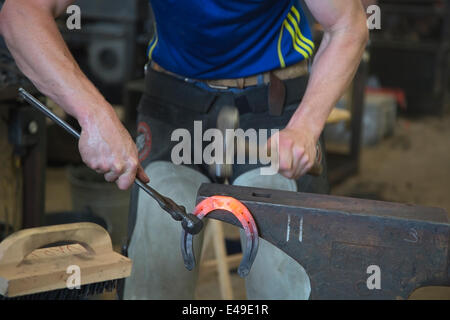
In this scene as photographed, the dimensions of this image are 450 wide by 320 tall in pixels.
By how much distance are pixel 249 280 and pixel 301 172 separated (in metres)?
0.39

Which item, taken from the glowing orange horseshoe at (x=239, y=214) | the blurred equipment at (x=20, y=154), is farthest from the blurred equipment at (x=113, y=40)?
the glowing orange horseshoe at (x=239, y=214)

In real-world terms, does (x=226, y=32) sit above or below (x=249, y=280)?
above

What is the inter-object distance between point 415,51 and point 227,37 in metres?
4.93

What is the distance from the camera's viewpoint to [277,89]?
1.59 meters

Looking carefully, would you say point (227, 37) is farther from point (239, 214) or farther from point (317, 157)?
point (239, 214)

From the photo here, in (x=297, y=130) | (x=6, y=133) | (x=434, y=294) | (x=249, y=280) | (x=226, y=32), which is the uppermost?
(x=226, y=32)

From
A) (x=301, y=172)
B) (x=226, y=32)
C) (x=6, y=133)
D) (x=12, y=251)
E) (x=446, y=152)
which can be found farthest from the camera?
(x=446, y=152)

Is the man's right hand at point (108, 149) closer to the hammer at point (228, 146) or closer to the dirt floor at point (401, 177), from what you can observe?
the hammer at point (228, 146)

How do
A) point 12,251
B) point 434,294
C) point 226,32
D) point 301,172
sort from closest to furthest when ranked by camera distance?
point 12,251 < point 301,172 < point 226,32 < point 434,294

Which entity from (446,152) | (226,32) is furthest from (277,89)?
(446,152)

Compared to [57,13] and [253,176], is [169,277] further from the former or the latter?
[57,13]

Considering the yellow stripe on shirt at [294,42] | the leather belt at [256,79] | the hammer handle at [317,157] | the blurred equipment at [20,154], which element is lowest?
the blurred equipment at [20,154]

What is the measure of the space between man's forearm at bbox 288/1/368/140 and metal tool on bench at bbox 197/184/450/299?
299 mm

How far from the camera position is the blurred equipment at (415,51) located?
19.6 feet
